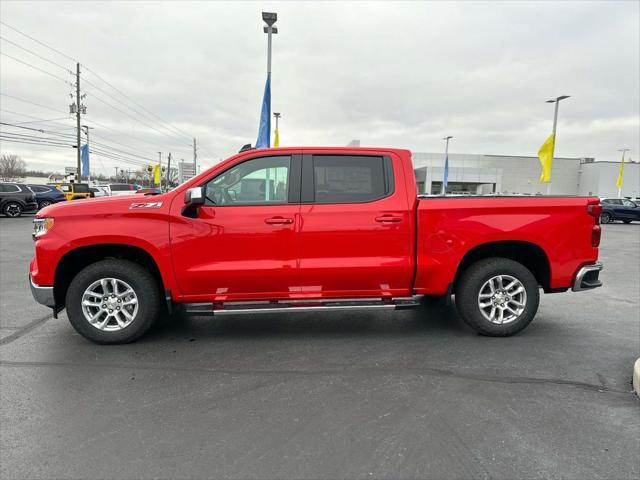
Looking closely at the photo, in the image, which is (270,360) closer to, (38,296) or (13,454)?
(13,454)

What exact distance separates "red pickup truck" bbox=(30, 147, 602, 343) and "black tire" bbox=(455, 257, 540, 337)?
0.04ft

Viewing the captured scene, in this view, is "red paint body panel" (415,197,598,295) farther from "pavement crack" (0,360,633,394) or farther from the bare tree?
the bare tree

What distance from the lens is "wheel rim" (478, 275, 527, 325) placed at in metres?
4.67

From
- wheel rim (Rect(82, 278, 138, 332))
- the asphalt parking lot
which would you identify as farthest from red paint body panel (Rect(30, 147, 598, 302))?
the asphalt parking lot

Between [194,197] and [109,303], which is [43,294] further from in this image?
[194,197]

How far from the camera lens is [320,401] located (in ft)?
10.7

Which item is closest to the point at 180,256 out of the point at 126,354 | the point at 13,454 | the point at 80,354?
the point at 126,354

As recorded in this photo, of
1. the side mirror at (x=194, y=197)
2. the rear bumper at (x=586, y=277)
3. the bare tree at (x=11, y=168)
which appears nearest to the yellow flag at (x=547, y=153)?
the rear bumper at (x=586, y=277)

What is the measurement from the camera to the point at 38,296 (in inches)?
168

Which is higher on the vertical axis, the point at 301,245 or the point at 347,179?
the point at 347,179

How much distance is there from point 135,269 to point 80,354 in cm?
97

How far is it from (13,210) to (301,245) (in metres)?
24.0

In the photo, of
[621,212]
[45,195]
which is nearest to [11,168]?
[45,195]

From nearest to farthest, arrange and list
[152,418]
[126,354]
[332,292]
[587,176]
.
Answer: [152,418] → [126,354] → [332,292] → [587,176]
